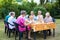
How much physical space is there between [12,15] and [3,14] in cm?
1162

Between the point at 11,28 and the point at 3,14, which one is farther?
the point at 3,14

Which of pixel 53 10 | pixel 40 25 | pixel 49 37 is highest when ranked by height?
pixel 40 25

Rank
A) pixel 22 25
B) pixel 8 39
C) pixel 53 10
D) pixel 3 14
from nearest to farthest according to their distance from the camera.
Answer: pixel 22 25 → pixel 8 39 → pixel 3 14 → pixel 53 10

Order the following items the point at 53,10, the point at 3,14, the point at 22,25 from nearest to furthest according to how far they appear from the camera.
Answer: the point at 22,25 → the point at 3,14 → the point at 53,10

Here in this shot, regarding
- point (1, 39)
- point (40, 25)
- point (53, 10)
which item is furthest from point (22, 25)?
point (53, 10)

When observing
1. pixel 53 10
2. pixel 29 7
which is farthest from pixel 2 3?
pixel 53 10

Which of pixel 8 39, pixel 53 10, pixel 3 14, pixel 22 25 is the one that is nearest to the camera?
pixel 22 25

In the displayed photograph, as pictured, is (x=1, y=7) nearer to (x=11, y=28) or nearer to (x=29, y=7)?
(x=29, y=7)

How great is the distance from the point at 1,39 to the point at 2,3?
1305 centimetres

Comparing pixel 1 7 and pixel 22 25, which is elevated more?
pixel 22 25

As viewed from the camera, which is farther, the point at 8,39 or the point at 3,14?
the point at 3,14

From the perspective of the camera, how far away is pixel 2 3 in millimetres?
23578

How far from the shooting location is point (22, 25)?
32.5ft

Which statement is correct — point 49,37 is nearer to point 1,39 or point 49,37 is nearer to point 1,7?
point 1,39
